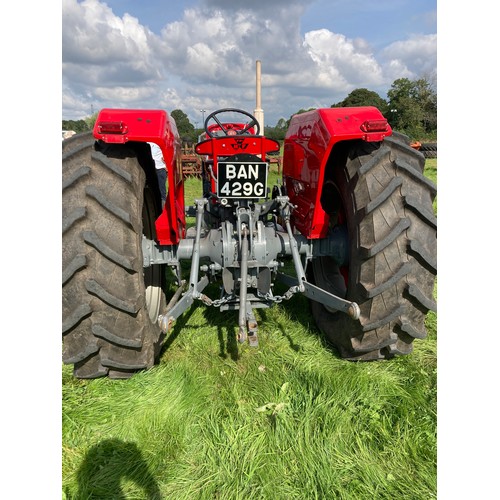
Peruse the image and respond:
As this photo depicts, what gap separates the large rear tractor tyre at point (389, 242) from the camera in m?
2.23

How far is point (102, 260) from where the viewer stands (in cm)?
211

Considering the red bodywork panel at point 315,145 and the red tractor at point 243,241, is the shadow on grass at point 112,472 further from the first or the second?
the red bodywork panel at point 315,145

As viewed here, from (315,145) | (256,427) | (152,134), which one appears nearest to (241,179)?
(315,145)

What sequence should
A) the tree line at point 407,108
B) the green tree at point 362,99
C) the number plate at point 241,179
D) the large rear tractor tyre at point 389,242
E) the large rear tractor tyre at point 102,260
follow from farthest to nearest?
the green tree at point 362,99
the tree line at point 407,108
the number plate at point 241,179
the large rear tractor tyre at point 389,242
the large rear tractor tyre at point 102,260

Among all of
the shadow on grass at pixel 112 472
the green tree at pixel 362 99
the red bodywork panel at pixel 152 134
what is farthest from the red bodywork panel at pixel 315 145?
the green tree at pixel 362 99

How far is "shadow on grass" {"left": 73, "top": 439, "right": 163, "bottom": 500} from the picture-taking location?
1.82 m

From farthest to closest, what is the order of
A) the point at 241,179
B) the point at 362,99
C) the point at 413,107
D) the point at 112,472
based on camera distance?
the point at 362,99, the point at 413,107, the point at 241,179, the point at 112,472

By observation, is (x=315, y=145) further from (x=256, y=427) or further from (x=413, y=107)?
(x=413, y=107)

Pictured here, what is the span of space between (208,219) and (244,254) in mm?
1441

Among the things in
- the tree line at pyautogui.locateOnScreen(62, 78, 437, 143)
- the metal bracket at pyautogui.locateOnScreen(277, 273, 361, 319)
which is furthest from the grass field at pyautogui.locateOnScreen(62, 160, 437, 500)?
the tree line at pyautogui.locateOnScreen(62, 78, 437, 143)

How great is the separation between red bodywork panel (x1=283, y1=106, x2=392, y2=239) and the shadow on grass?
174cm

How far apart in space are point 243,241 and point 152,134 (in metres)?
0.87

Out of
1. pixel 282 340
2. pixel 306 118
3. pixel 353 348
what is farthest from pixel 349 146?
pixel 282 340

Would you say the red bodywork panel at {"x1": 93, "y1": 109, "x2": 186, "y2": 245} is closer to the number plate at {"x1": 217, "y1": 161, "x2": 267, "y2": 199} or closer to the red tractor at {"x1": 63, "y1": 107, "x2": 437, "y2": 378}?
the red tractor at {"x1": 63, "y1": 107, "x2": 437, "y2": 378}
